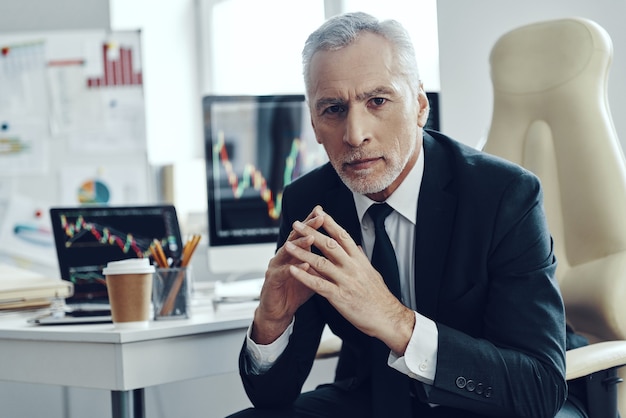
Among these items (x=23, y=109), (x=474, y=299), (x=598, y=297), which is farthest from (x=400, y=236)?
(x=23, y=109)

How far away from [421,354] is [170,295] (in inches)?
23.7

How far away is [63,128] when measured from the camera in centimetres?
329

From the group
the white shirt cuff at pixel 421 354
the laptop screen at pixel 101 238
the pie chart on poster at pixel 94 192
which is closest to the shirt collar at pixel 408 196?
the white shirt cuff at pixel 421 354

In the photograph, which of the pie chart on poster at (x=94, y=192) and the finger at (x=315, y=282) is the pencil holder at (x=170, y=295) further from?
the pie chart on poster at (x=94, y=192)

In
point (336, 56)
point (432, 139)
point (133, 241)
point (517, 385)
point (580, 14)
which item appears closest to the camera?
point (517, 385)

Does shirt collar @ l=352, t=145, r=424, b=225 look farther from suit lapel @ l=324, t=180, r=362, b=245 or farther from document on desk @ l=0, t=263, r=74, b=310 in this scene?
document on desk @ l=0, t=263, r=74, b=310

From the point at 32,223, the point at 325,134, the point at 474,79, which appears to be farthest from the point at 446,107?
the point at 32,223

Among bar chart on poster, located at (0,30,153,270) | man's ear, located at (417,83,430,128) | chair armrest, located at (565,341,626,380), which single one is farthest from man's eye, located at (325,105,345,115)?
bar chart on poster, located at (0,30,153,270)

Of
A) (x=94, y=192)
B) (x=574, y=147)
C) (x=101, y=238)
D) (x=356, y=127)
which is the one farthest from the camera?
(x=94, y=192)

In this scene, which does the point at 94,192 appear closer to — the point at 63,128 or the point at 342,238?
the point at 63,128

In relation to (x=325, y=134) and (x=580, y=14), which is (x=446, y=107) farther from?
(x=325, y=134)

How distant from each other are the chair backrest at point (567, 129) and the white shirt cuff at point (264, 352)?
67cm

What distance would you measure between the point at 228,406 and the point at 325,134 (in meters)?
1.95

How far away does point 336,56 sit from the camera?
1467mm
